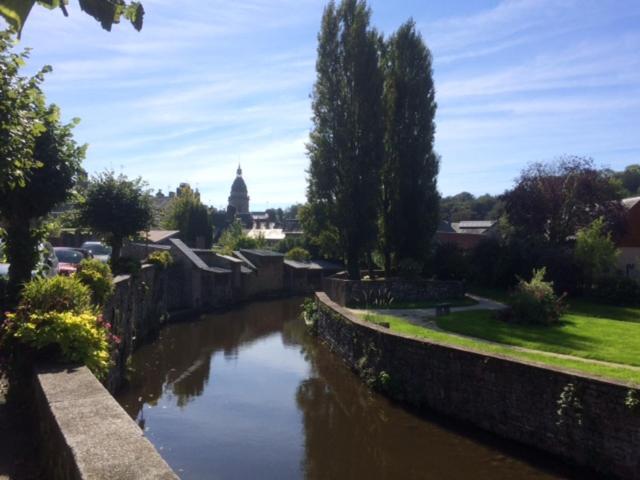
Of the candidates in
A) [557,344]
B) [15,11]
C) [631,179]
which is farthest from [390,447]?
[631,179]

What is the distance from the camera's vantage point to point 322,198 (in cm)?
2828

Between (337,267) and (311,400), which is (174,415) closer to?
(311,400)

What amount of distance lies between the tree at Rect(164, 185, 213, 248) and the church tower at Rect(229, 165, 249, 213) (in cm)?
6030

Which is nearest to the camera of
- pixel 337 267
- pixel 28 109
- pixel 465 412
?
pixel 28 109

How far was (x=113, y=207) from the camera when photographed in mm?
18594

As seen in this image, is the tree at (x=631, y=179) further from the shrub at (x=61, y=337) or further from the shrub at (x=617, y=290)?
the shrub at (x=61, y=337)

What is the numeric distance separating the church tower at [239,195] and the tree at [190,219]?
198ft

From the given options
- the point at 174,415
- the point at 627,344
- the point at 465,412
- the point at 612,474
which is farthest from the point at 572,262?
the point at 174,415

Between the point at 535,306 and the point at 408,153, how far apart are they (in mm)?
14578

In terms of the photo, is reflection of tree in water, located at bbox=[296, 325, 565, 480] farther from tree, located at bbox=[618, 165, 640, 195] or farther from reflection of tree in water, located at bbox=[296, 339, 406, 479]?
tree, located at bbox=[618, 165, 640, 195]

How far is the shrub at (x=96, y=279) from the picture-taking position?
1112 centimetres

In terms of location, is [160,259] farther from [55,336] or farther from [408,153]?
[55,336]

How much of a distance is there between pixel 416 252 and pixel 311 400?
16.8 m

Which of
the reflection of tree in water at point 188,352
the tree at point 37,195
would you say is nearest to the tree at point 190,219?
the reflection of tree in water at point 188,352
